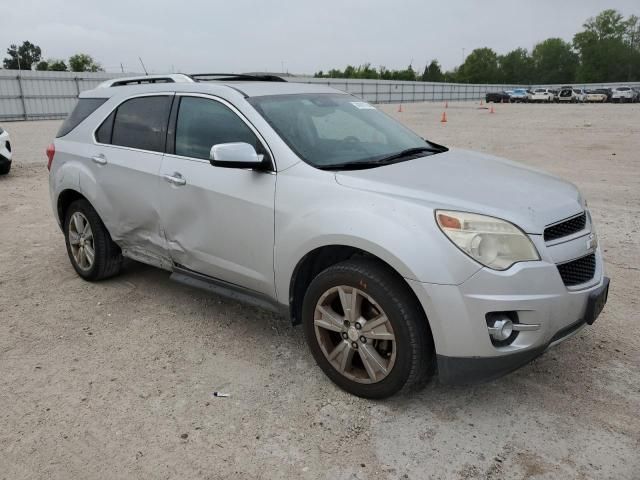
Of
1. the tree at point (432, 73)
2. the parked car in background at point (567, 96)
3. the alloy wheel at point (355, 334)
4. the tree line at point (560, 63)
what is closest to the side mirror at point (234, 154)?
the alloy wheel at point (355, 334)

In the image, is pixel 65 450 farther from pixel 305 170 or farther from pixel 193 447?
pixel 305 170

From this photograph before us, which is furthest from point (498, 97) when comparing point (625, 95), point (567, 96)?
point (625, 95)

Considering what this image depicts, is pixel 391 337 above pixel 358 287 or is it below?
below

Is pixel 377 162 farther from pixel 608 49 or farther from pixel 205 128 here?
pixel 608 49

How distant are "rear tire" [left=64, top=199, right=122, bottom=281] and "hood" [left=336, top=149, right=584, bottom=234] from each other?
8.42 feet

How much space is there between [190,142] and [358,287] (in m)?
1.75

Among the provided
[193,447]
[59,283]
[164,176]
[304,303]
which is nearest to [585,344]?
[304,303]

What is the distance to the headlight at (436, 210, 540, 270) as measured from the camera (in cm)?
263

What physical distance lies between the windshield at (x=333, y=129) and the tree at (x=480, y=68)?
120 metres

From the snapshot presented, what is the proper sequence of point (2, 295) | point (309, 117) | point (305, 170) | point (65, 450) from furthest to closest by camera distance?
point (2, 295)
point (309, 117)
point (305, 170)
point (65, 450)

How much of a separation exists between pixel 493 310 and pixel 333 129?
177 cm

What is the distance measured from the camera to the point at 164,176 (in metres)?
3.88

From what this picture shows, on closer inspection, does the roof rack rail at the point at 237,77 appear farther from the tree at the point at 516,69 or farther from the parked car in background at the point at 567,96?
the tree at the point at 516,69

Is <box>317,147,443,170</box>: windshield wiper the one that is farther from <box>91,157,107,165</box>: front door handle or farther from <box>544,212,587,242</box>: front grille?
<box>91,157,107,165</box>: front door handle
